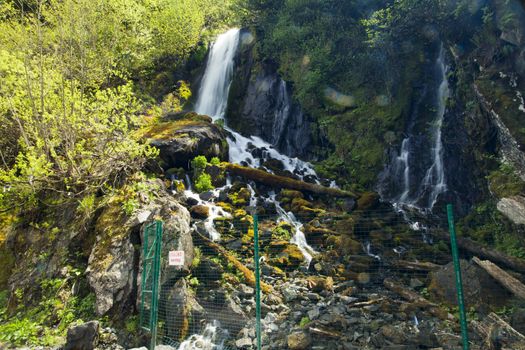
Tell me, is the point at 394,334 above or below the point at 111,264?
below

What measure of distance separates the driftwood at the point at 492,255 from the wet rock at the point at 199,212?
347 inches

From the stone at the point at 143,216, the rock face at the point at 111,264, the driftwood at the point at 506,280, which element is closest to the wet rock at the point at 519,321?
the driftwood at the point at 506,280

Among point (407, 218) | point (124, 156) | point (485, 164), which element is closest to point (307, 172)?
point (407, 218)

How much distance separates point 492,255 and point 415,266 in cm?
224

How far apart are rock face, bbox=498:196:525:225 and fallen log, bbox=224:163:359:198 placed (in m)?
7.38

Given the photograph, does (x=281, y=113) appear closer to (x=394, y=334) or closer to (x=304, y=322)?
(x=304, y=322)

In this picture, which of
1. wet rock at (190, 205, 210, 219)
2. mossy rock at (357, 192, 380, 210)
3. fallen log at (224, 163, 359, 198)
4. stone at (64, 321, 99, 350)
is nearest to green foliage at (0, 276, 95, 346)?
stone at (64, 321, 99, 350)

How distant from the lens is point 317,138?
77.3 feet

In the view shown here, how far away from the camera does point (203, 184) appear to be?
54.6ft

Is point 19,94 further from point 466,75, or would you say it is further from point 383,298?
point 466,75

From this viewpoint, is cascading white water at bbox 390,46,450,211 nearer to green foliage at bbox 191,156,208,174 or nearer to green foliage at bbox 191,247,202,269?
green foliage at bbox 191,156,208,174

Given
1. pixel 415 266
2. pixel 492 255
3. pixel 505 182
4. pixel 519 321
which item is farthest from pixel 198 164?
pixel 519 321

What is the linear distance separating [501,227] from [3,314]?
15.9 m

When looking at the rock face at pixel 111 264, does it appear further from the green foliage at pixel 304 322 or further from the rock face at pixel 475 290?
the rock face at pixel 475 290
